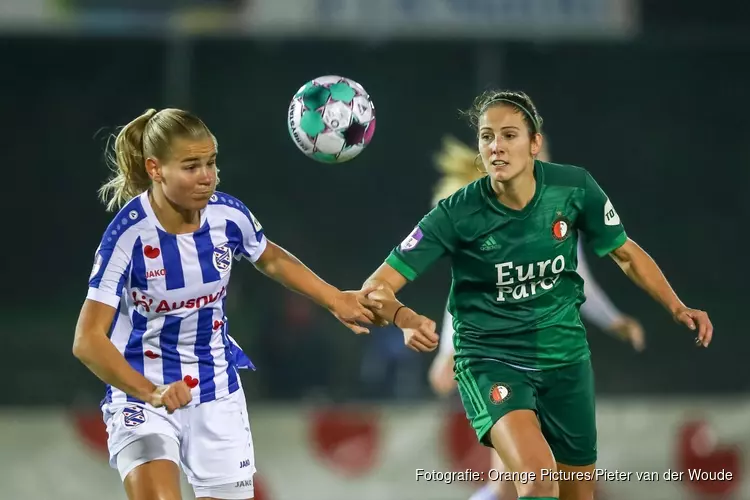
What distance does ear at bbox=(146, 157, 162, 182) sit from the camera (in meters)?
3.62

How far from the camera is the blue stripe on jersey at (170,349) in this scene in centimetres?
368

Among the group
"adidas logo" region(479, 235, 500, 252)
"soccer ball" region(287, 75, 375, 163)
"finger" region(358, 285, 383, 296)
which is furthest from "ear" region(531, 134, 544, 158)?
Answer: "finger" region(358, 285, 383, 296)

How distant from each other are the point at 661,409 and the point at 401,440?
4.90 ft

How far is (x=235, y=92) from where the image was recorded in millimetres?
6773

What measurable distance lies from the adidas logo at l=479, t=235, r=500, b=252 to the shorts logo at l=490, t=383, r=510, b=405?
0.46 m

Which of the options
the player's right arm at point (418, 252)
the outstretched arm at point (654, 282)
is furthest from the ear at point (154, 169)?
the outstretched arm at point (654, 282)

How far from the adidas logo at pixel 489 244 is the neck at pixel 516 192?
0.14 m

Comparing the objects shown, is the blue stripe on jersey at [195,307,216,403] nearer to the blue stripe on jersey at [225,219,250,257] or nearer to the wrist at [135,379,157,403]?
the blue stripe on jersey at [225,219,250,257]

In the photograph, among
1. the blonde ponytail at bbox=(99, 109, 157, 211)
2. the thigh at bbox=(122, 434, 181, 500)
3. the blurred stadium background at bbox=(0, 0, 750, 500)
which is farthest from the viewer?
the blurred stadium background at bbox=(0, 0, 750, 500)

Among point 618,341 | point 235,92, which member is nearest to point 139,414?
point 235,92

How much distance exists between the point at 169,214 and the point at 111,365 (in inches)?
21.2

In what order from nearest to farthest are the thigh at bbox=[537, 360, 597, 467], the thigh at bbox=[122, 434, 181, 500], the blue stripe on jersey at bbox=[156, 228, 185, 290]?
1. the thigh at bbox=[122, 434, 181, 500]
2. the blue stripe on jersey at bbox=[156, 228, 185, 290]
3. the thigh at bbox=[537, 360, 597, 467]

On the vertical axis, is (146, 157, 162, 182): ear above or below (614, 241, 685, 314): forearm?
above

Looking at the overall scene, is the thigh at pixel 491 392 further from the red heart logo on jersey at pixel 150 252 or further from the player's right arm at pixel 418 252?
the red heart logo on jersey at pixel 150 252
